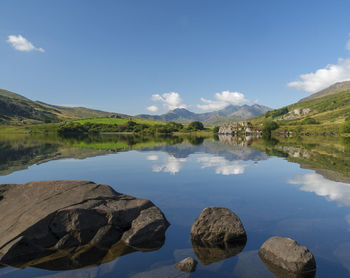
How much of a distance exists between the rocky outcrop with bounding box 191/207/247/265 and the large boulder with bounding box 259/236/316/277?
1.97 m

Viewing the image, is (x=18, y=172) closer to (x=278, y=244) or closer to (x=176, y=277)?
(x=176, y=277)

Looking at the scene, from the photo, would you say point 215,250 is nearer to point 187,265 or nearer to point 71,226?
point 187,265

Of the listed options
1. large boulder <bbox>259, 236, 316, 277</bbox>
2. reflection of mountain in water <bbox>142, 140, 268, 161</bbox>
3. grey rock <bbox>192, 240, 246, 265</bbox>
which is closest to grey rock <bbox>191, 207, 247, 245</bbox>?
grey rock <bbox>192, 240, 246, 265</bbox>

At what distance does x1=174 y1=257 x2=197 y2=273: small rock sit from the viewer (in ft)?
39.3

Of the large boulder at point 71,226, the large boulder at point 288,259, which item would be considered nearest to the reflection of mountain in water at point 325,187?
the large boulder at point 288,259

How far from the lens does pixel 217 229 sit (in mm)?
15297

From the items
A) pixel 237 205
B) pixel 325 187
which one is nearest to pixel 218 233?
pixel 237 205

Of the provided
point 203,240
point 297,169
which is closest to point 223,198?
point 203,240

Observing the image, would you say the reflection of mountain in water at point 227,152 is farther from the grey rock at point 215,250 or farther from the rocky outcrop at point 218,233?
the grey rock at point 215,250

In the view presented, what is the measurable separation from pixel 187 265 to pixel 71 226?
8.23 m

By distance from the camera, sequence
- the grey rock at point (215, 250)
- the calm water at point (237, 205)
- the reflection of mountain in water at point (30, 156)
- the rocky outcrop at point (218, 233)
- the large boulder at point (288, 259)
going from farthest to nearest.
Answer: the reflection of mountain in water at point (30, 156), the rocky outcrop at point (218, 233), the grey rock at point (215, 250), the calm water at point (237, 205), the large boulder at point (288, 259)

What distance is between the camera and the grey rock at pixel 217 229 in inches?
598

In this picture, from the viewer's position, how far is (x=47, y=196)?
1662 centimetres

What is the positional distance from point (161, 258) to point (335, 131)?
8891 inches
